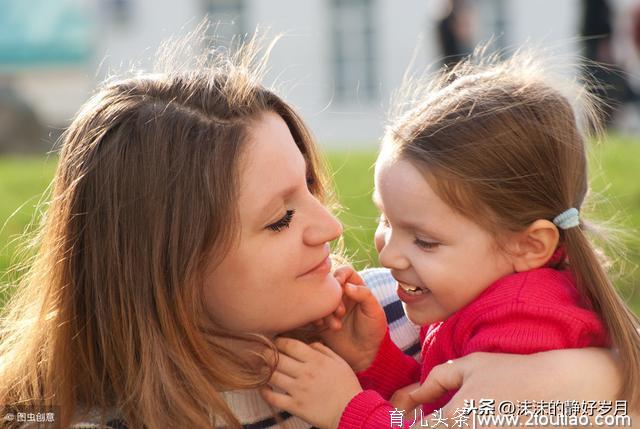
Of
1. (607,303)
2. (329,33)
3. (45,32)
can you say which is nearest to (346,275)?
(607,303)

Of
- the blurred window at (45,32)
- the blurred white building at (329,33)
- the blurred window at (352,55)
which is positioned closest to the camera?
the blurred white building at (329,33)

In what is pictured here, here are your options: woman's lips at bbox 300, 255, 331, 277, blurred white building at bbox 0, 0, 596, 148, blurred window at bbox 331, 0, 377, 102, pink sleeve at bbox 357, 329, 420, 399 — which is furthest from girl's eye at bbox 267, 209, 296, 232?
blurred window at bbox 331, 0, 377, 102

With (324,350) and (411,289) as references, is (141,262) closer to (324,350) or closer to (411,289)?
(324,350)

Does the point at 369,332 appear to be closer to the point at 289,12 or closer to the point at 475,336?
the point at 475,336

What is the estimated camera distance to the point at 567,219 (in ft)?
8.20

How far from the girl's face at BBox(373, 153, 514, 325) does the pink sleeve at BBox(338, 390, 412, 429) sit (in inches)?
12.3

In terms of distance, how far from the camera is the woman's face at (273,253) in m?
2.38

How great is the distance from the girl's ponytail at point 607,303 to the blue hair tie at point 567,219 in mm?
17

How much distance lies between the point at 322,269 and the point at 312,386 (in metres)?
0.28

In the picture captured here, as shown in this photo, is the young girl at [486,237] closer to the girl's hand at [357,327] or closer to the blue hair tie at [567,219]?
the blue hair tie at [567,219]

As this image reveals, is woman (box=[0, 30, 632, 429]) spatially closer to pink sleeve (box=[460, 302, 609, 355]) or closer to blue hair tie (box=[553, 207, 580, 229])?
pink sleeve (box=[460, 302, 609, 355])

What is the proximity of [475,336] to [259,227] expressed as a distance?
57 centimetres

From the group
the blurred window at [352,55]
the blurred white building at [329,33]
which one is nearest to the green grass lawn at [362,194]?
the blurred white building at [329,33]

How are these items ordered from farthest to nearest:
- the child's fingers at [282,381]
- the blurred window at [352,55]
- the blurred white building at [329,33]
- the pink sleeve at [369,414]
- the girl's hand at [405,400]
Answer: the blurred window at [352,55], the blurred white building at [329,33], the girl's hand at [405,400], the child's fingers at [282,381], the pink sleeve at [369,414]
